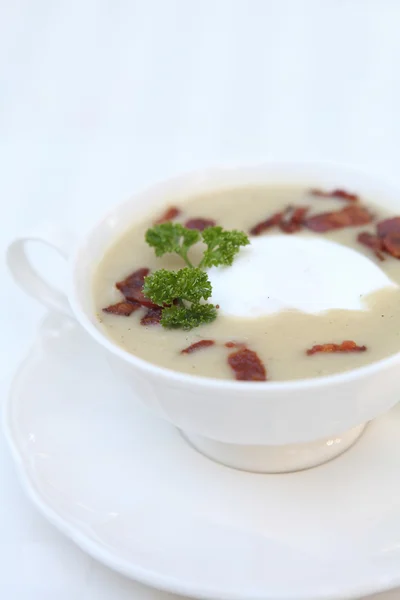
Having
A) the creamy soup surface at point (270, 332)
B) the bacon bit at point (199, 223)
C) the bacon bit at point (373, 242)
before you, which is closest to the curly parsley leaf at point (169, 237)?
the creamy soup surface at point (270, 332)

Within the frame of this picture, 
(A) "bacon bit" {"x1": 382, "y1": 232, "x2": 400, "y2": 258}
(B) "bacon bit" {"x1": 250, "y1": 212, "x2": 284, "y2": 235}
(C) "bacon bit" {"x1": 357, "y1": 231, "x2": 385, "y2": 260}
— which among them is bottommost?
(B) "bacon bit" {"x1": 250, "y1": 212, "x2": 284, "y2": 235}

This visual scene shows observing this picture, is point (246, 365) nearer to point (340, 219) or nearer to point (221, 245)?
point (221, 245)

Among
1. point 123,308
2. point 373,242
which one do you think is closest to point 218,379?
point 123,308

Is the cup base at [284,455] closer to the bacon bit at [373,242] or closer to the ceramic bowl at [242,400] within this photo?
the ceramic bowl at [242,400]

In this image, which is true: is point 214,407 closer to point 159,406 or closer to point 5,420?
point 159,406

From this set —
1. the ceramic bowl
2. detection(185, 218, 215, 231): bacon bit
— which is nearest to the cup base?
the ceramic bowl

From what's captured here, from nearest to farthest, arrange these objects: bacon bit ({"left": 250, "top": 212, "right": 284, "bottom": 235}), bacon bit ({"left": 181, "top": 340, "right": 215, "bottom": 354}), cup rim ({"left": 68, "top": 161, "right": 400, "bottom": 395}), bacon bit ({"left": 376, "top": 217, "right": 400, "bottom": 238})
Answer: cup rim ({"left": 68, "top": 161, "right": 400, "bottom": 395}), bacon bit ({"left": 181, "top": 340, "right": 215, "bottom": 354}), bacon bit ({"left": 376, "top": 217, "right": 400, "bottom": 238}), bacon bit ({"left": 250, "top": 212, "right": 284, "bottom": 235})

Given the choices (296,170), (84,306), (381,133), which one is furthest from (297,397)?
(381,133)

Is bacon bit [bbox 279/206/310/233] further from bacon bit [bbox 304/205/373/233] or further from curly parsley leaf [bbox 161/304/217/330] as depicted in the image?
curly parsley leaf [bbox 161/304/217/330]
